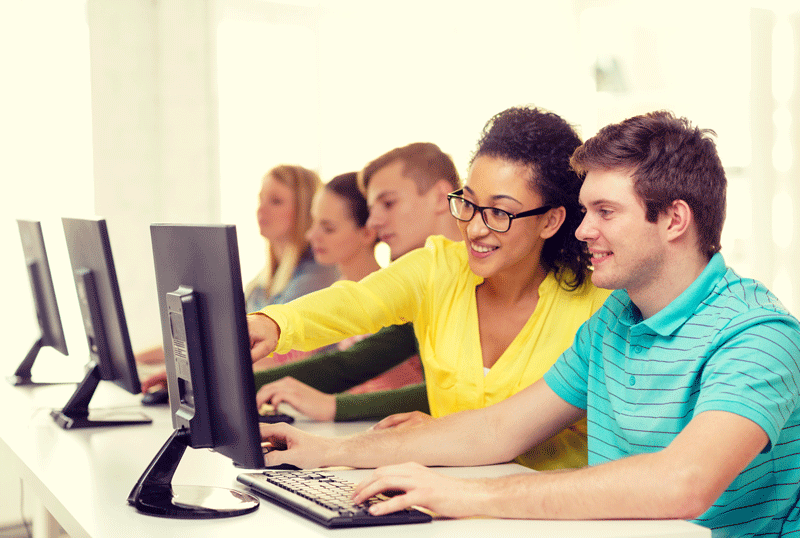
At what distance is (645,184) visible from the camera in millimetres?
1375

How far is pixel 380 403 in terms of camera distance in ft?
6.68

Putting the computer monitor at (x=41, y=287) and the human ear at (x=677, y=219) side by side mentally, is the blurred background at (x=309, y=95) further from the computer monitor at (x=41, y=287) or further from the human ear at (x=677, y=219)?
the human ear at (x=677, y=219)

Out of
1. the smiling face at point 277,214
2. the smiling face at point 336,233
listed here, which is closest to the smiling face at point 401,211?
the smiling face at point 336,233

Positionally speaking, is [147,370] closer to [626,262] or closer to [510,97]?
[626,262]

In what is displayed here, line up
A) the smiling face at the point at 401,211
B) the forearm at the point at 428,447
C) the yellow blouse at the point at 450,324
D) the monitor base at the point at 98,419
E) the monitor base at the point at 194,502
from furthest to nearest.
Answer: the smiling face at the point at 401,211 < the monitor base at the point at 98,419 < the yellow blouse at the point at 450,324 < the forearm at the point at 428,447 < the monitor base at the point at 194,502

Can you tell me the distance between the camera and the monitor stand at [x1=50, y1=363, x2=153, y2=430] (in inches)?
77.6

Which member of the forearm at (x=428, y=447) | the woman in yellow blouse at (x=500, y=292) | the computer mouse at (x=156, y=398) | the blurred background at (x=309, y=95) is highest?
the blurred background at (x=309, y=95)

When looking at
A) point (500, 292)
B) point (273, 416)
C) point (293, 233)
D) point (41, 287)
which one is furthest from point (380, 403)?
point (293, 233)

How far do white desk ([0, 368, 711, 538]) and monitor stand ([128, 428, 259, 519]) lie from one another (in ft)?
0.05

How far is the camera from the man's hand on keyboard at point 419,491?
1.15 metres

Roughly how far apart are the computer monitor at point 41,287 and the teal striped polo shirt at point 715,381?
169 centimetres

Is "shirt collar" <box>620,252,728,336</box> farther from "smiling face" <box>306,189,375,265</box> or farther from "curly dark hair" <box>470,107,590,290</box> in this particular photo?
"smiling face" <box>306,189,375,265</box>

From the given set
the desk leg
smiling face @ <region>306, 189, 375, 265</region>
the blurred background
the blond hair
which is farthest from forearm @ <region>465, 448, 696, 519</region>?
the blurred background

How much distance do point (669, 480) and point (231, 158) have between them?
153 inches
